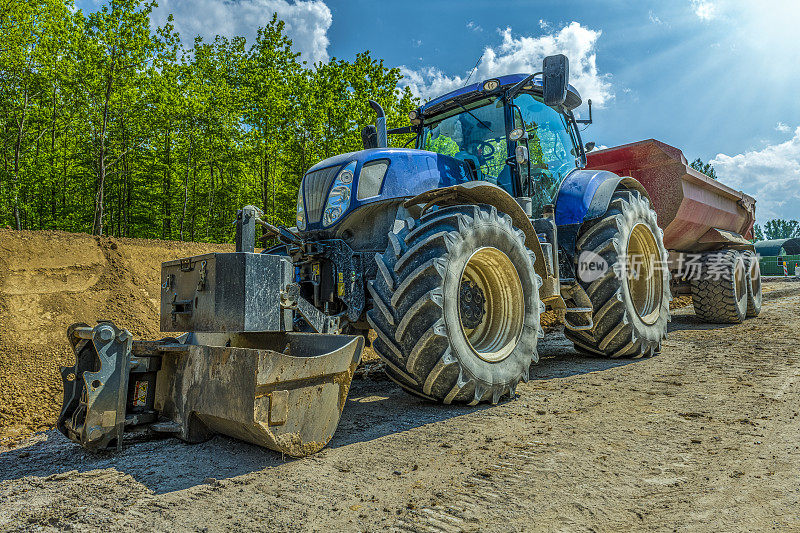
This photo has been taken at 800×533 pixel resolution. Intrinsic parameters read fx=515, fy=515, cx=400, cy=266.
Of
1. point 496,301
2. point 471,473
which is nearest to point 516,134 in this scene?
point 496,301

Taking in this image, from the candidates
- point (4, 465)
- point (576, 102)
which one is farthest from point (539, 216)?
point (4, 465)

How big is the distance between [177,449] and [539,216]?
425cm

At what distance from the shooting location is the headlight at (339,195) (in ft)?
14.4

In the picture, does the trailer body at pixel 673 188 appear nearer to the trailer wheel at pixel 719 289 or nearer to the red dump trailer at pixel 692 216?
the red dump trailer at pixel 692 216

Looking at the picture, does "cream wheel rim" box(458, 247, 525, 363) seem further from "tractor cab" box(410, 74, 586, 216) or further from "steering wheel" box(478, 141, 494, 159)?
"steering wheel" box(478, 141, 494, 159)

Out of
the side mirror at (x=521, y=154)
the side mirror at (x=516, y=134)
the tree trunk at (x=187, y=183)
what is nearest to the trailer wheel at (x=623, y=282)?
the side mirror at (x=521, y=154)

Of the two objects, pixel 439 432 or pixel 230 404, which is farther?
pixel 439 432

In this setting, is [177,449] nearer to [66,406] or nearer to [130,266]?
[66,406]

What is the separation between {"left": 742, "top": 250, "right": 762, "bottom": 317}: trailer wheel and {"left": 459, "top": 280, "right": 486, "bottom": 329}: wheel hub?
825cm

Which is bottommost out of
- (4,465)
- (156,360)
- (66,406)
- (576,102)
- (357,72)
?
(4,465)

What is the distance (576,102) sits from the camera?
6.38 m

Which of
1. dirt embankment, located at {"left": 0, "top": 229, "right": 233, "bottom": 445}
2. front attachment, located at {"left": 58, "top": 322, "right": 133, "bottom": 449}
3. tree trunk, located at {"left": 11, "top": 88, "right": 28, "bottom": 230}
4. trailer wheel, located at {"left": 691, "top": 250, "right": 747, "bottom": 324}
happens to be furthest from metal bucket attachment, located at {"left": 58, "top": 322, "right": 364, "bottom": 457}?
tree trunk, located at {"left": 11, "top": 88, "right": 28, "bottom": 230}

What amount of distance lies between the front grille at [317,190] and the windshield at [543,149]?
7.20 ft

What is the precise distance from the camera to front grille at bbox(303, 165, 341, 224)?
4.52 meters
